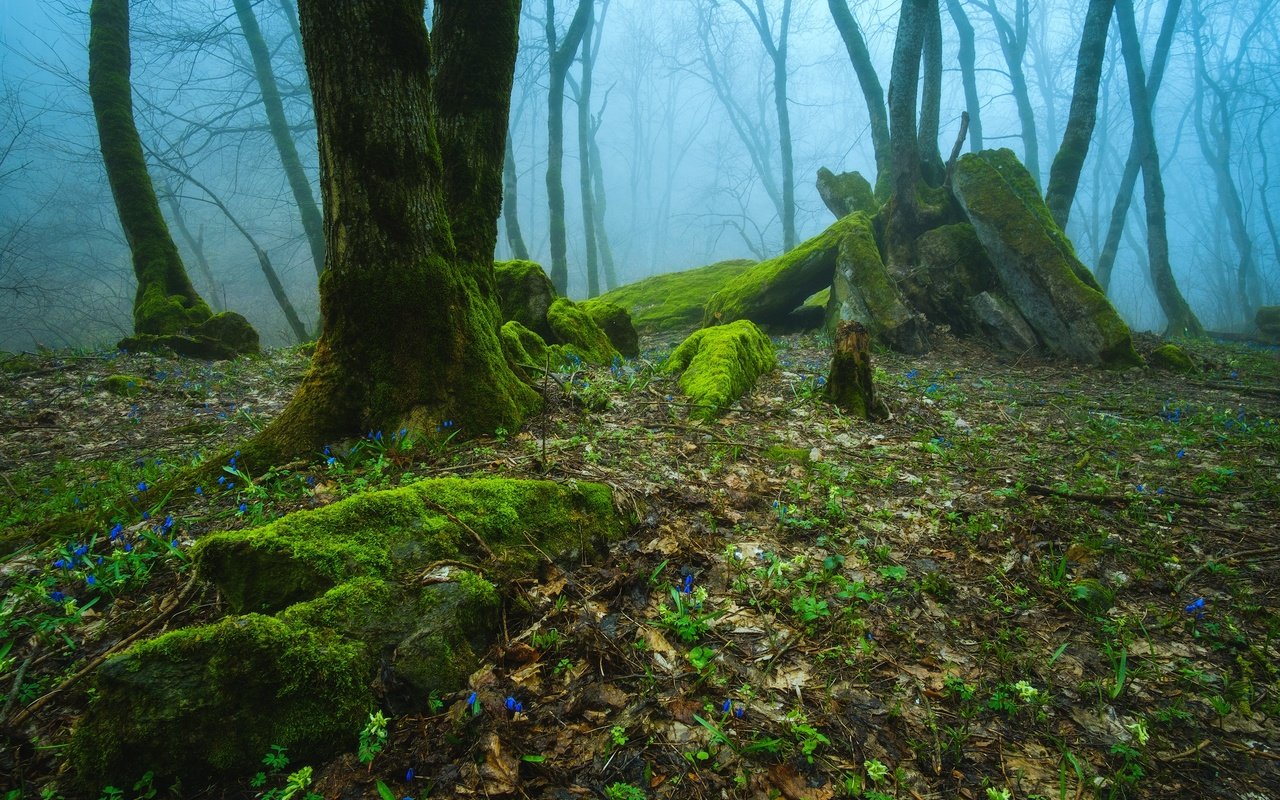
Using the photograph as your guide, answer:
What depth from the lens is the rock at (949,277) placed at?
32.0ft

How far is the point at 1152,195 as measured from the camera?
13.3m

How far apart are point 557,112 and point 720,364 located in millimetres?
14677

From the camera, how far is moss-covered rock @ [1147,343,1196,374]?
8.07m

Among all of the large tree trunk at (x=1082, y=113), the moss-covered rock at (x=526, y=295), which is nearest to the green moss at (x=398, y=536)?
the moss-covered rock at (x=526, y=295)

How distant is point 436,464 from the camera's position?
3.41m

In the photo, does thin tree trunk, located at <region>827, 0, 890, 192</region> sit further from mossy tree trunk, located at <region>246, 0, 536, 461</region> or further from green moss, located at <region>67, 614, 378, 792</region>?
green moss, located at <region>67, 614, 378, 792</region>

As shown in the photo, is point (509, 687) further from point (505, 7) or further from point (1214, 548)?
point (505, 7)

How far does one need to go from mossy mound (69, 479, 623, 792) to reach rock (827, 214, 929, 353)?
8.52 meters

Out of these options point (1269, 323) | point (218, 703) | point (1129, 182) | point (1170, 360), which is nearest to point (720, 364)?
point (218, 703)

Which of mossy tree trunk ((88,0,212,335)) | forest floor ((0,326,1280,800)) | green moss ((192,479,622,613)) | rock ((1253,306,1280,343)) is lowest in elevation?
forest floor ((0,326,1280,800))

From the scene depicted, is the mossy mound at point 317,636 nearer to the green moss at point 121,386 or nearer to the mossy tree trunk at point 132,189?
the green moss at point 121,386

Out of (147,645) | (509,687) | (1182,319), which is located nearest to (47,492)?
(147,645)

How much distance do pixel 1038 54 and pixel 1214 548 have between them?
42159 mm

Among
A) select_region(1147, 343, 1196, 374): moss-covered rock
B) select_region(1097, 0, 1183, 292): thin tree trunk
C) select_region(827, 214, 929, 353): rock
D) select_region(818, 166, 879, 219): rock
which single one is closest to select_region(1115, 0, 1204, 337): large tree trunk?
select_region(1097, 0, 1183, 292): thin tree trunk
